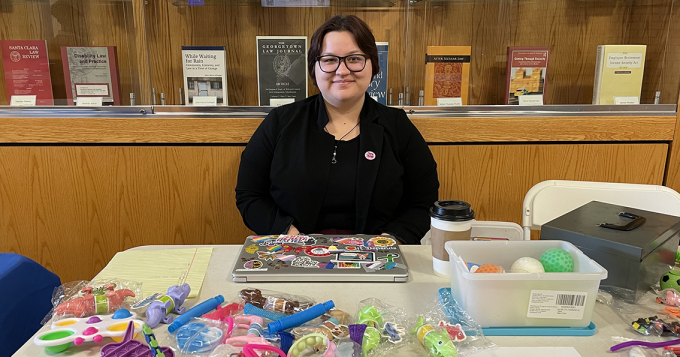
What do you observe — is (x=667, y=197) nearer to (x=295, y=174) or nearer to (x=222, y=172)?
(x=295, y=174)

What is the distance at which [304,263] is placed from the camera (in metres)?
1.09

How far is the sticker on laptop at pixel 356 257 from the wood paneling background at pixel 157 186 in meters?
1.14

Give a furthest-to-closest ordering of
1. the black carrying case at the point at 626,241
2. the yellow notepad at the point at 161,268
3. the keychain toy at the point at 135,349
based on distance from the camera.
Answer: the yellow notepad at the point at 161,268 → the black carrying case at the point at 626,241 → the keychain toy at the point at 135,349

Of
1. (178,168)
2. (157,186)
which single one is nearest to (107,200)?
(157,186)

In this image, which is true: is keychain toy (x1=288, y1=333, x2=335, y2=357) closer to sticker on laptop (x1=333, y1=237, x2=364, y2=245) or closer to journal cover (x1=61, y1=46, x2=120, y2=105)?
sticker on laptop (x1=333, y1=237, x2=364, y2=245)

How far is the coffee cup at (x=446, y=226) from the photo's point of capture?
40.5 inches

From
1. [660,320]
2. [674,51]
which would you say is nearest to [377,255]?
[660,320]

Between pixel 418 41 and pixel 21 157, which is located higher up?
pixel 418 41

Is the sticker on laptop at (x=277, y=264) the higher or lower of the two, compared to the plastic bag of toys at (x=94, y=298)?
higher

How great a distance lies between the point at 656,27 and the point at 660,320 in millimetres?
2016

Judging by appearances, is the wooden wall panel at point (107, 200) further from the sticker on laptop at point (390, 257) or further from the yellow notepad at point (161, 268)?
the sticker on laptop at point (390, 257)

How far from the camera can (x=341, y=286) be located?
3.36 feet

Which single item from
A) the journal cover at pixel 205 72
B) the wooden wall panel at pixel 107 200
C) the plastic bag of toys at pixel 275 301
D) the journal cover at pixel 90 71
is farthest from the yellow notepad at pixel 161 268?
the journal cover at pixel 90 71

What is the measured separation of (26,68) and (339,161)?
162 centimetres
